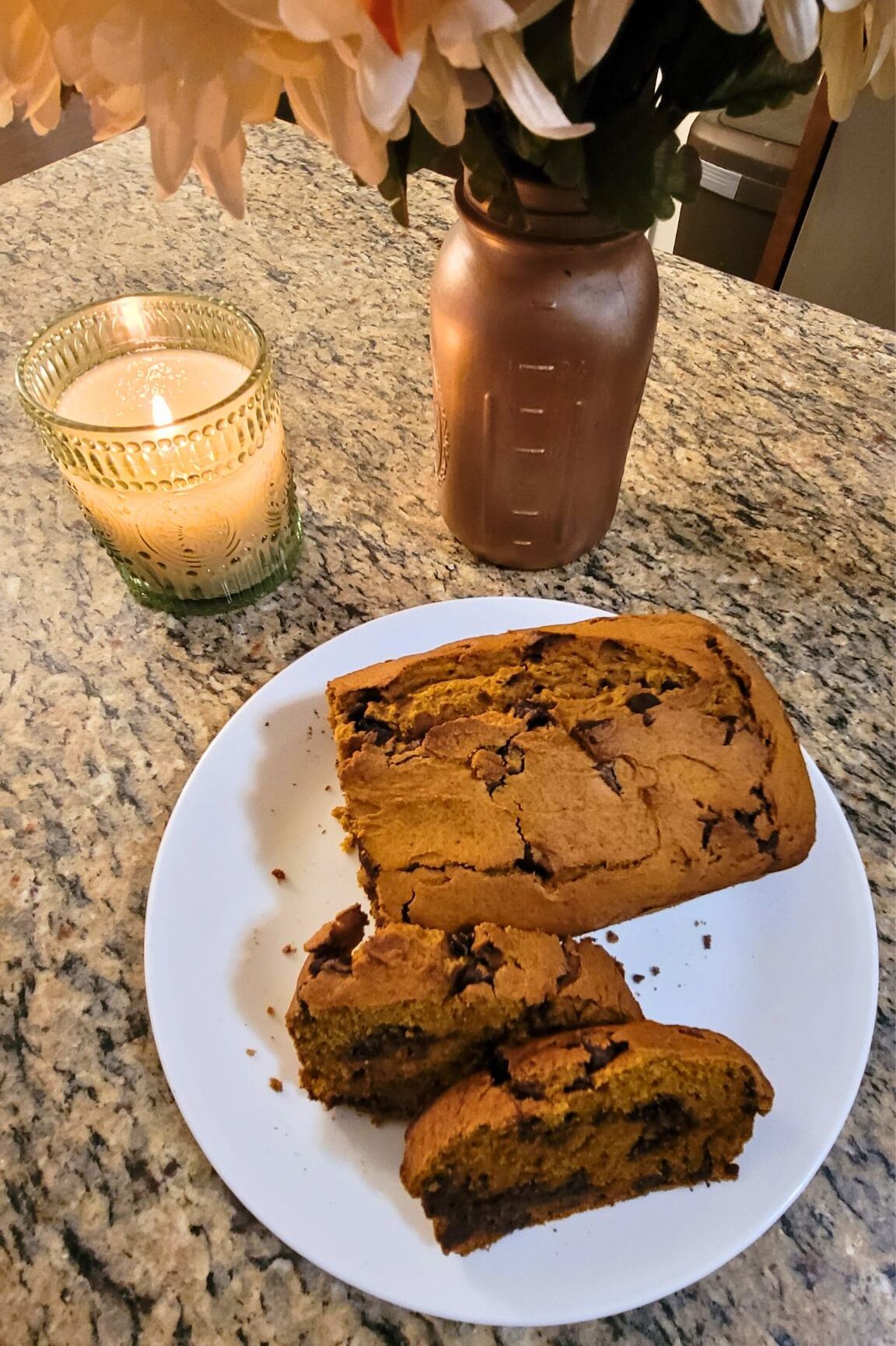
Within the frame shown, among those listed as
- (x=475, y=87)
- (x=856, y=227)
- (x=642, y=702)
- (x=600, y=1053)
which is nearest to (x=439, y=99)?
(x=475, y=87)

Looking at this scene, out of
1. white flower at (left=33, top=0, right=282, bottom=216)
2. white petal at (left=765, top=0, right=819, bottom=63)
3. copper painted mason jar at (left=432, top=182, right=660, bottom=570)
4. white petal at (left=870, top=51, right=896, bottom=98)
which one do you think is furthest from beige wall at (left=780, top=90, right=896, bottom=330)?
white flower at (left=33, top=0, right=282, bottom=216)

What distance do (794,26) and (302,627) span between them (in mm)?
651

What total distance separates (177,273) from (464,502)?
647 mm

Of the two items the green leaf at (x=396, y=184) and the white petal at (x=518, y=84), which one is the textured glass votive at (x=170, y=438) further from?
the white petal at (x=518, y=84)

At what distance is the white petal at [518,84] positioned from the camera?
0.41 m

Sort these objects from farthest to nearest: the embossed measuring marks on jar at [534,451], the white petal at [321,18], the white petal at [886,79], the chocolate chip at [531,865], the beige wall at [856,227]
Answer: the beige wall at [856,227] → the embossed measuring marks on jar at [534,451] → the chocolate chip at [531,865] → the white petal at [886,79] → the white petal at [321,18]

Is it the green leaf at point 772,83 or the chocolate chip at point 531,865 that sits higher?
the green leaf at point 772,83

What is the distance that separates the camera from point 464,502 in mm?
927

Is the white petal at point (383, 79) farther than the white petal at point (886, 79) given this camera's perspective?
No

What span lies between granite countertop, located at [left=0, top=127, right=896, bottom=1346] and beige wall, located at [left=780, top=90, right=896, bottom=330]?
0.71m

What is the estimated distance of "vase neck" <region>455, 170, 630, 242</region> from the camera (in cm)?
63

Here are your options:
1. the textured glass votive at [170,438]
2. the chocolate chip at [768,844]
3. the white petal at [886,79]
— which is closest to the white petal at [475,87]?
the white petal at [886,79]

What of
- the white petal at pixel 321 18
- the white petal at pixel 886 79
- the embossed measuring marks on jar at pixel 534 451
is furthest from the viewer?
the embossed measuring marks on jar at pixel 534 451

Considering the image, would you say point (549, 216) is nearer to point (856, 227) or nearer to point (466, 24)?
point (466, 24)
